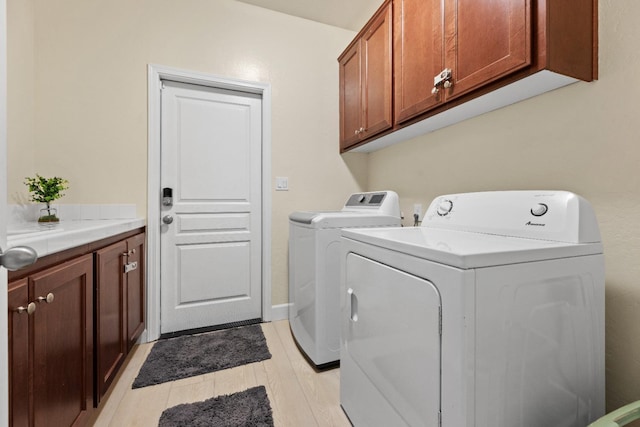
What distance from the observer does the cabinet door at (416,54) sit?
53.2 inches

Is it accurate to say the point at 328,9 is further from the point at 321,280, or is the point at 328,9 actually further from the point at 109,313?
the point at 109,313

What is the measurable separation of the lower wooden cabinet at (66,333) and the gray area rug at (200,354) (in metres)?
0.24

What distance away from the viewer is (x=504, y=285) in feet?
2.32

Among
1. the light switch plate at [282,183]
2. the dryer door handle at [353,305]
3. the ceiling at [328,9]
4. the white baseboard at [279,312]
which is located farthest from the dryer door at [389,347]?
the ceiling at [328,9]

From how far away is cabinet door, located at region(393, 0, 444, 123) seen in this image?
135 cm

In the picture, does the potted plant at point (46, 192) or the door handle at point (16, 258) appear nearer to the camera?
the door handle at point (16, 258)

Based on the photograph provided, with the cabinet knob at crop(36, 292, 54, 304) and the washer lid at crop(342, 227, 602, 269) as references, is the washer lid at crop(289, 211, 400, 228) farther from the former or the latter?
the cabinet knob at crop(36, 292, 54, 304)

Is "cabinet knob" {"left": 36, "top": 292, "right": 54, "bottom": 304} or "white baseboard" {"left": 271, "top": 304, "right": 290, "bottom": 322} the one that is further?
"white baseboard" {"left": 271, "top": 304, "right": 290, "bottom": 322}

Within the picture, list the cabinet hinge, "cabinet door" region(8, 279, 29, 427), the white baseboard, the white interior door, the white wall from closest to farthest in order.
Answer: "cabinet door" region(8, 279, 29, 427)
the white wall
the cabinet hinge
the white interior door
the white baseboard

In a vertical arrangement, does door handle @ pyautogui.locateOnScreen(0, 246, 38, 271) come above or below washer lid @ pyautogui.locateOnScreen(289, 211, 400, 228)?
below

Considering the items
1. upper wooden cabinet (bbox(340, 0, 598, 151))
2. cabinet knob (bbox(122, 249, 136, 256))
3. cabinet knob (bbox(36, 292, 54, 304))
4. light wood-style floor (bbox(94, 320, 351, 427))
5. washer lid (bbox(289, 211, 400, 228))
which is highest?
upper wooden cabinet (bbox(340, 0, 598, 151))

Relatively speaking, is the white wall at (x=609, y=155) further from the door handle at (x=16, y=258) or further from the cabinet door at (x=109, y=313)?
the cabinet door at (x=109, y=313)

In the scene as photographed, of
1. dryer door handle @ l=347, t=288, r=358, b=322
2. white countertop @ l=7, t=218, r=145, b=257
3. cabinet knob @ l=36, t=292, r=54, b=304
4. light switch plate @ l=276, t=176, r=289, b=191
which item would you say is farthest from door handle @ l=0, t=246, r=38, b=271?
light switch plate @ l=276, t=176, r=289, b=191

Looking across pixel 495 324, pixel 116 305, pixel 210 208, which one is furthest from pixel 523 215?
pixel 210 208
